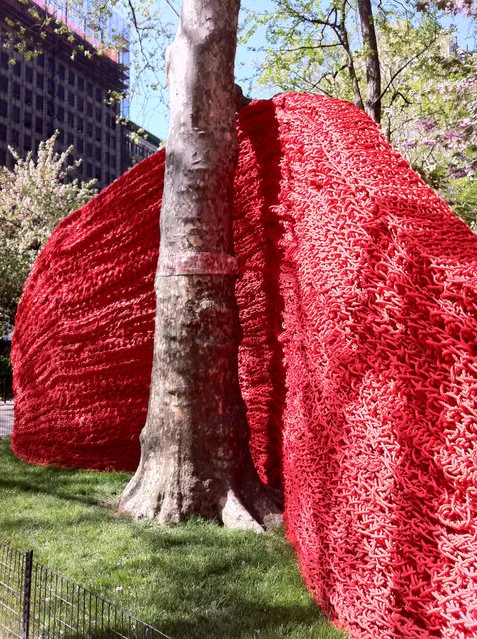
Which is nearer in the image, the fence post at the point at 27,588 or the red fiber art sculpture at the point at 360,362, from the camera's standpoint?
the red fiber art sculpture at the point at 360,362

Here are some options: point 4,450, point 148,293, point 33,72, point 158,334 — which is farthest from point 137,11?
point 33,72

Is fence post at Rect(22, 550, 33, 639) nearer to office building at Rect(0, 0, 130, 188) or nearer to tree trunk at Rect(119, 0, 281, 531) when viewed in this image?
tree trunk at Rect(119, 0, 281, 531)

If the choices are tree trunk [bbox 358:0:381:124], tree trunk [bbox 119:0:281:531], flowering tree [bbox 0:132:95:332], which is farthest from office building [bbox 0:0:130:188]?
tree trunk [bbox 119:0:281:531]

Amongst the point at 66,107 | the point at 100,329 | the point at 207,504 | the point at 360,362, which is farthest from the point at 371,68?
the point at 66,107

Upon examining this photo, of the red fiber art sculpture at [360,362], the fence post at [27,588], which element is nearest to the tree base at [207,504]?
the red fiber art sculpture at [360,362]

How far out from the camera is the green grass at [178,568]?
3164mm

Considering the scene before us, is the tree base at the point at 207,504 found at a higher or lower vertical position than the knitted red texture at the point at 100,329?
lower

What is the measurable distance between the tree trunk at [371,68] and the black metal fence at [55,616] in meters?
9.24

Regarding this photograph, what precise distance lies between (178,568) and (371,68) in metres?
9.82

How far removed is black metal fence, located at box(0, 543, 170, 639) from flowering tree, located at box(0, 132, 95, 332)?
17.7 metres

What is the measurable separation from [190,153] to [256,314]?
4.73 feet

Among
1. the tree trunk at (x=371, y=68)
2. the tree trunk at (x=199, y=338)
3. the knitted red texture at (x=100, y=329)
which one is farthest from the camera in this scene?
the tree trunk at (x=371, y=68)

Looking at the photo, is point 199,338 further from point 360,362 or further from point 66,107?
point 66,107

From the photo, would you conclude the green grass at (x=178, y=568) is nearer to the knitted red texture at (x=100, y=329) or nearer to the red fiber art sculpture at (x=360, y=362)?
the red fiber art sculpture at (x=360, y=362)
